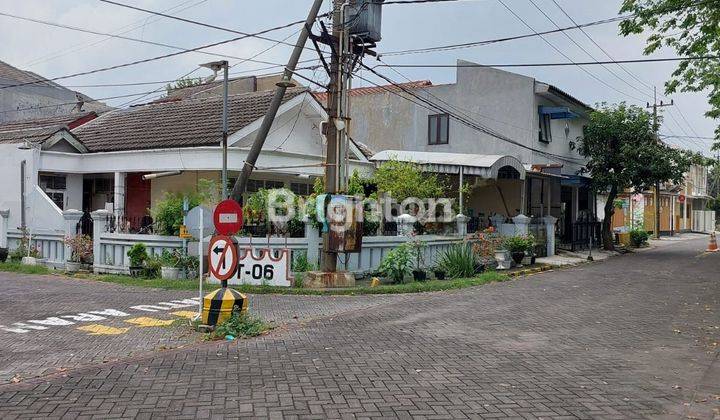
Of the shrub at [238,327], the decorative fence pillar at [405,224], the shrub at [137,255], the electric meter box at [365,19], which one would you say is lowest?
the shrub at [238,327]

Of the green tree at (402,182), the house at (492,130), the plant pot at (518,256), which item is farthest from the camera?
the house at (492,130)

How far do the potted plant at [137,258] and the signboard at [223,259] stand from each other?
6.77 meters

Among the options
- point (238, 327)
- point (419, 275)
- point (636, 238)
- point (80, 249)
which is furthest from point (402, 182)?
point (636, 238)

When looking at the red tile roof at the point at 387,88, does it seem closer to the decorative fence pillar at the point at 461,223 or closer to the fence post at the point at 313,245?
the decorative fence pillar at the point at 461,223

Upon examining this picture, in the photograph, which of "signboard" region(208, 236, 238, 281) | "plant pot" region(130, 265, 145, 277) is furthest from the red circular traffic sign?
"plant pot" region(130, 265, 145, 277)

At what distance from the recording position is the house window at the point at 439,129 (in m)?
26.5

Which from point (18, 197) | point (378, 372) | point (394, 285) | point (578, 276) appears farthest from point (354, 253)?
point (18, 197)

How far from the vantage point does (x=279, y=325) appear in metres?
9.79

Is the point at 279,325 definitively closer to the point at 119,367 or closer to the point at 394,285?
the point at 119,367

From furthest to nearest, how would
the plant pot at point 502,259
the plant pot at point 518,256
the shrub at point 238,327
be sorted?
the plant pot at point 518,256 < the plant pot at point 502,259 < the shrub at point 238,327

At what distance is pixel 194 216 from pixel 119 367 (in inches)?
122

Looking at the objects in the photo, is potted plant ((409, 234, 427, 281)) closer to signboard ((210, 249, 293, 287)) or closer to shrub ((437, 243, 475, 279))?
shrub ((437, 243, 475, 279))

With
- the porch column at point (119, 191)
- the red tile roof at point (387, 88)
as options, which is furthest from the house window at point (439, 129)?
the porch column at point (119, 191)

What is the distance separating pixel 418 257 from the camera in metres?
16.0
